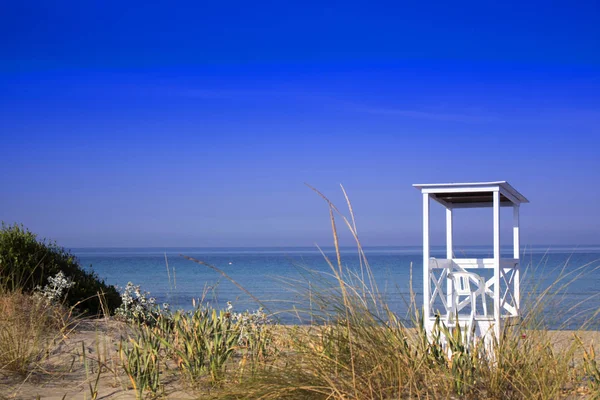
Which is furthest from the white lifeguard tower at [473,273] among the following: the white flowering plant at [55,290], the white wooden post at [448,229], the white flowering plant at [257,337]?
the white flowering plant at [55,290]

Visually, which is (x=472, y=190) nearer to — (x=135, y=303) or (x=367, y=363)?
(x=367, y=363)

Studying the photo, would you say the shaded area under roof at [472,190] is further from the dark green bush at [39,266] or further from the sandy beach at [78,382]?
the dark green bush at [39,266]

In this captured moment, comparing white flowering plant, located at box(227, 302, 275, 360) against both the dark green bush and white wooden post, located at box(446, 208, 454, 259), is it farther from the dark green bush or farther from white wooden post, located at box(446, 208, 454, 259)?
the dark green bush

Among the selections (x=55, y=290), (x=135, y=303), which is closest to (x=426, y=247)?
(x=135, y=303)

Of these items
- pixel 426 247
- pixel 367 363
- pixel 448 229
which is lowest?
pixel 367 363

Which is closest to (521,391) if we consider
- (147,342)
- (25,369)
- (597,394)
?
(597,394)

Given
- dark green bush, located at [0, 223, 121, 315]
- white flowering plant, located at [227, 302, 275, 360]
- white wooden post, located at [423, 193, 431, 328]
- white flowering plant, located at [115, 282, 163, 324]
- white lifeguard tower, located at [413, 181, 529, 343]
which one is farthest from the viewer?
dark green bush, located at [0, 223, 121, 315]

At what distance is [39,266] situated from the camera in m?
9.78

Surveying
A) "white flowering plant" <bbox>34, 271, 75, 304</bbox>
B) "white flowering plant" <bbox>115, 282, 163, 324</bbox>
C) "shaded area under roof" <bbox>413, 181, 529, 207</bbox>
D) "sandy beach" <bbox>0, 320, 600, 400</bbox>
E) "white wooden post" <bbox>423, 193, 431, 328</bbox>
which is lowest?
"sandy beach" <bbox>0, 320, 600, 400</bbox>

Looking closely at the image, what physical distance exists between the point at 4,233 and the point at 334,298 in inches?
294

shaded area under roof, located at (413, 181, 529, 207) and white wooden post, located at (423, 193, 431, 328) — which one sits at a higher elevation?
shaded area under roof, located at (413, 181, 529, 207)

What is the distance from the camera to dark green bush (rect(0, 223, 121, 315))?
30.8 ft

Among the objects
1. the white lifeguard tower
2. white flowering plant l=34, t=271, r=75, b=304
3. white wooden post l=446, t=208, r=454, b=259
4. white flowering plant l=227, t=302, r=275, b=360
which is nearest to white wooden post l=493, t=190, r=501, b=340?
the white lifeguard tower

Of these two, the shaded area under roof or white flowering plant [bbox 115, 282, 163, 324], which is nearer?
the shaded area under roof
